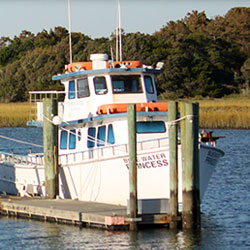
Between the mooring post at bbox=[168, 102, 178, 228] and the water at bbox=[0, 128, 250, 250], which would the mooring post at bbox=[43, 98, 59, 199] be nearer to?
the water at bbox=[0, 128, 250, 250]

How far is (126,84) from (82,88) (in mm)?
1394

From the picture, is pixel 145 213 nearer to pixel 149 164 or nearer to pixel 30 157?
pixel 149 164

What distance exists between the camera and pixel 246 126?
52.1 metres

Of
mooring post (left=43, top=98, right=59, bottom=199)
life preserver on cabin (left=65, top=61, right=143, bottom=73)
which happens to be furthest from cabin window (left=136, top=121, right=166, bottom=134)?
mooring post (left=43, top=98, right=59, bottom=199)

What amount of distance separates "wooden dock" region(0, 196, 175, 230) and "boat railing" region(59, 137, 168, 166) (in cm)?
128

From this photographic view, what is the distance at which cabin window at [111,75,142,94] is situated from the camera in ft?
80.5

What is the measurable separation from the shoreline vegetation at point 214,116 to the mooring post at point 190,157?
31.5 meters

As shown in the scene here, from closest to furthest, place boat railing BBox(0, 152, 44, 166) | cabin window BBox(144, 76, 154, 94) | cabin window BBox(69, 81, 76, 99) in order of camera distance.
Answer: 1. cabin window BBox(144, 76, 154, 94)
2. cabin window BBox(69, 81, 76, 99)
3. boat railing BBox(0, 152, 44, 166)

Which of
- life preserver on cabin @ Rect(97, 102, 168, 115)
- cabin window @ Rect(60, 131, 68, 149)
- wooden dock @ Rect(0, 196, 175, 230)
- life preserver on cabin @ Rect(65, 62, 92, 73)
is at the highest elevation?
life preserver on cabin @ Rect(65, 62, 92, 73)

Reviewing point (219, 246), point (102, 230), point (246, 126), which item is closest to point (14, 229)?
point (102, 230)

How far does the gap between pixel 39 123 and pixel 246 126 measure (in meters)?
28.2

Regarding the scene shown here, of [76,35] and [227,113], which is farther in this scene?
[76,35]

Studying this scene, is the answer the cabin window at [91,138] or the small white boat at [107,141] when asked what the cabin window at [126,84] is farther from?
the cabin window at [91,138]

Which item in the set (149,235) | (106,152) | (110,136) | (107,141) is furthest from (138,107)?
(149,235)
